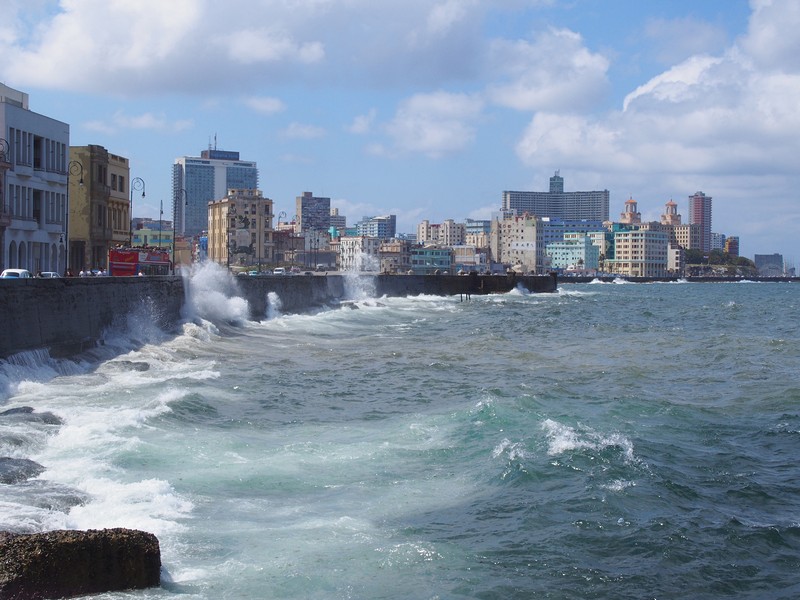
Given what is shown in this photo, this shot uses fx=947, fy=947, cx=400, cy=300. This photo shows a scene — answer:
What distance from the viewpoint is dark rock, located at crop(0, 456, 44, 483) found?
11828mm

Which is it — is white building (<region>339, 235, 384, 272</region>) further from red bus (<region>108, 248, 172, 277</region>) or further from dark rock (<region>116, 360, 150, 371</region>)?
dark rock (<region>116, 360, 150, 371</region>)

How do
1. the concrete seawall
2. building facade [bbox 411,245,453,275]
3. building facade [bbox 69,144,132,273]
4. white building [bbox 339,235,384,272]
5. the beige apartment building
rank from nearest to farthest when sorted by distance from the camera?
the concrete seawall
building facade [bbox 69,144,132,273]
the beige apartment building
white building [bbox 339,235,384,272]
building facade [bbox 411,245,453,275]

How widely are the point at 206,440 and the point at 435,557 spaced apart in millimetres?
6517

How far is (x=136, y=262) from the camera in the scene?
A: 45.9m

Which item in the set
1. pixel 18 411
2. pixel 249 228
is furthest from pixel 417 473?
pixel 249 228

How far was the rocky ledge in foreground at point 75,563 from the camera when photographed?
318 inches

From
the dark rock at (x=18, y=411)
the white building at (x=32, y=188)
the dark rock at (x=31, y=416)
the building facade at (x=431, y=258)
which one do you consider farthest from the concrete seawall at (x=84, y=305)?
the building facade at (x=431, y=258)

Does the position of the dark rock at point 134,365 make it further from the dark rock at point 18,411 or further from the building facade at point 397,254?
the building facade at point 397,254

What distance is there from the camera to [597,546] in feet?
35.3

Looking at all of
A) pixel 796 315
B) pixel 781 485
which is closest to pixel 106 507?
pixel 781 485

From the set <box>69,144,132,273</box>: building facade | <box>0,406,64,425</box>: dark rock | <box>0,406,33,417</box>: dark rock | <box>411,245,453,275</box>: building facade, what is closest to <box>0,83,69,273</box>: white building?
<box>69,144,132,273</box>: building facade

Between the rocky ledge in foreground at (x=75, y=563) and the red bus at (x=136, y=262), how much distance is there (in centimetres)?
3560

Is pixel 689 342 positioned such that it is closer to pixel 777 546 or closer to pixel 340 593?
pixel 777 546

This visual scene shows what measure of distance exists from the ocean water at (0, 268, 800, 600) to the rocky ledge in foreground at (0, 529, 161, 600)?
0.69ft
